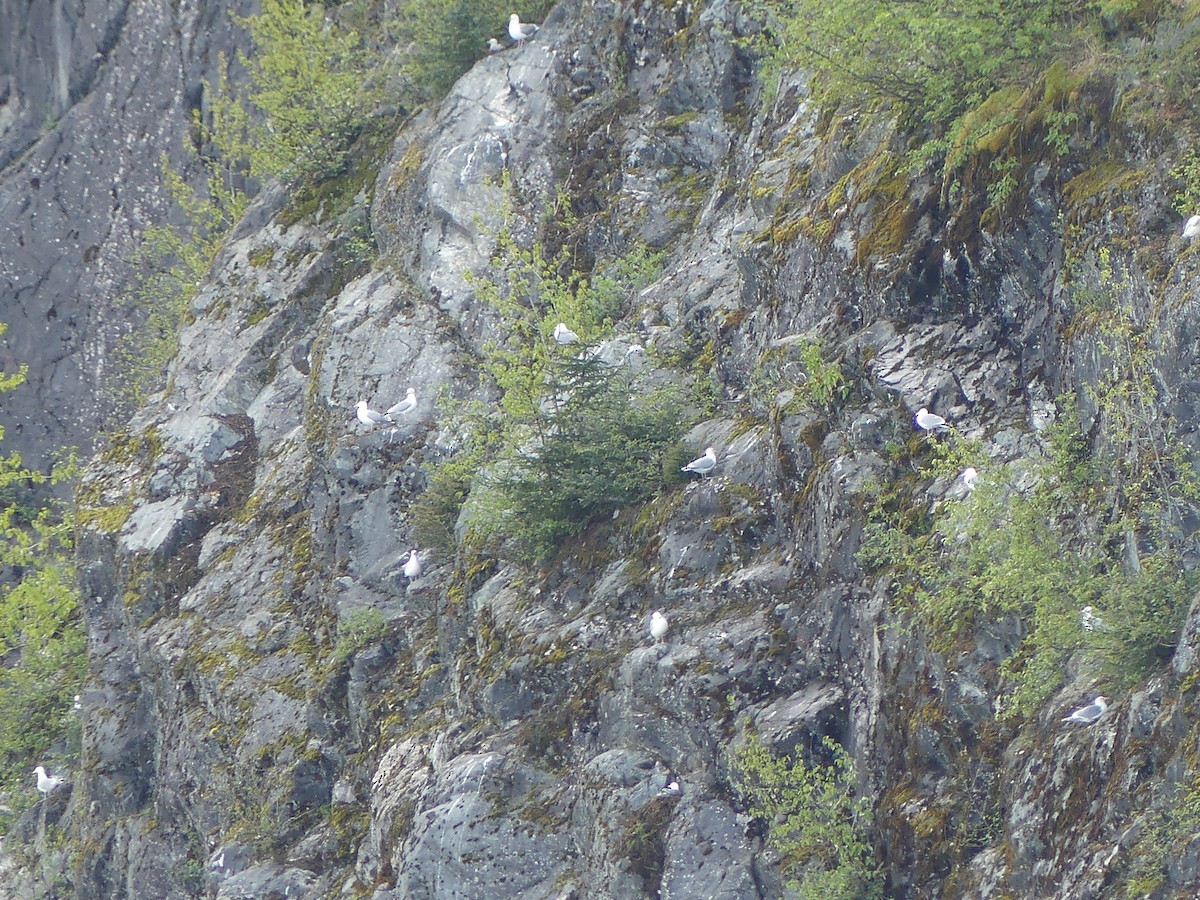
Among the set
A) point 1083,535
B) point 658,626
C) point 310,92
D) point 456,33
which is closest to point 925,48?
point 1083,535

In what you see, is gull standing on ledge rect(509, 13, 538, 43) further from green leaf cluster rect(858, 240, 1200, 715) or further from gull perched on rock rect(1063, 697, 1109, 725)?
gull perched on rock rect(1063, 697, 1109, 725)

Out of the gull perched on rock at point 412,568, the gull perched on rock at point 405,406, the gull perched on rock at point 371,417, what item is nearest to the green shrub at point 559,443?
Result: the gull perched on rock at point 412,568

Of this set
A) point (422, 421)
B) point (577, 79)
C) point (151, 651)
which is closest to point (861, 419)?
point (422, 421)

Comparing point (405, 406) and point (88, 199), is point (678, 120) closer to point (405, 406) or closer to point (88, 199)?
point (405, 406)

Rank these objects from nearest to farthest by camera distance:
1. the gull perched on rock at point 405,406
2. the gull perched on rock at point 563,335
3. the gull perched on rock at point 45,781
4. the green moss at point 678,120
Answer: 1. the gull perched on rock at point 563,335
2. the gull perched on rock at point 405,406
3. the green moss at point 678,120
4. the gull perched on rock at point 45,781

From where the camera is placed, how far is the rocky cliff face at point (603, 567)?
33.1 ft

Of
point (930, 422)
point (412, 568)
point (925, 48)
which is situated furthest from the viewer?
point (412, 568)

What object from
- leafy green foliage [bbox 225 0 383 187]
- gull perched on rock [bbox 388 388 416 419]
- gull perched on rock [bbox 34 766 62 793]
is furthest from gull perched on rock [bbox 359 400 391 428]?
gull perched on rock [bbox 34 766 62 793]

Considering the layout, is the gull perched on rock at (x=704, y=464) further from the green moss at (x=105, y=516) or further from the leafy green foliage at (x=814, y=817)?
the green moss at (x=105, y=516)

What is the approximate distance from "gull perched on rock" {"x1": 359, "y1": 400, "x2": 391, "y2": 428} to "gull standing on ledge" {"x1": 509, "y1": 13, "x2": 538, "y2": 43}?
667 cm

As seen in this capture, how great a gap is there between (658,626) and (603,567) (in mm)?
1719

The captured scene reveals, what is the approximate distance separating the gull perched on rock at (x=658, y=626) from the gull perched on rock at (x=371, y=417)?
6.64 metres

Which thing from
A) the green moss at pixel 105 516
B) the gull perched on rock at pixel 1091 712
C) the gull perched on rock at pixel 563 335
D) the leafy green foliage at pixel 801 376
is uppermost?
the gull perched on rock at pixel 563 335

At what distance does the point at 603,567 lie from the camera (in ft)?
46.5
